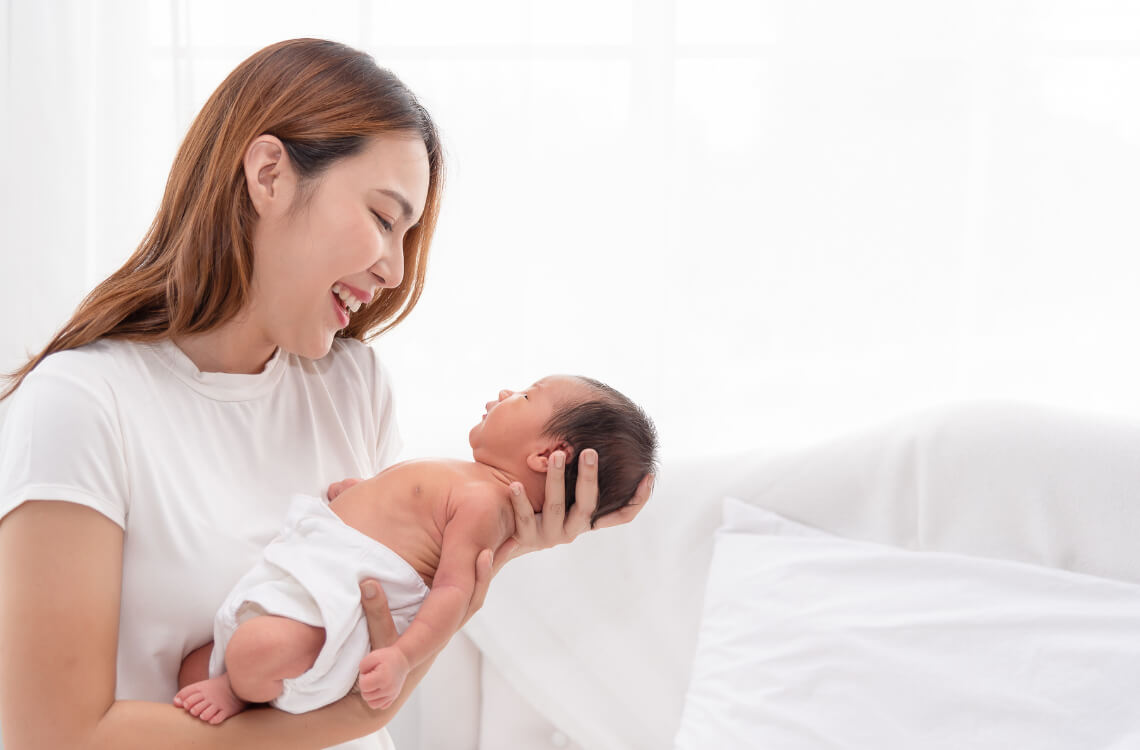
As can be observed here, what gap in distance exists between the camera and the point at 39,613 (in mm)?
980

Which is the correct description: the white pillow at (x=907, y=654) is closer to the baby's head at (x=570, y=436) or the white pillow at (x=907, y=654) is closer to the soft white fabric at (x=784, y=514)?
the soft white fabric at (x=784, y=514)

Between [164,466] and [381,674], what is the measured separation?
1.28 ft

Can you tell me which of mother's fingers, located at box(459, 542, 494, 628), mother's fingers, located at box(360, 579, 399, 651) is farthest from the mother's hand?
mother's fingers, located at box(360, 579, 399, 651)

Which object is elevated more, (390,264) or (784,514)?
(390,264)

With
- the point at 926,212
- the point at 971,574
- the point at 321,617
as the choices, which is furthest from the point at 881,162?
the point at 321,617

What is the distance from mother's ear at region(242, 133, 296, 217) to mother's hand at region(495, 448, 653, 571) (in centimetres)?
51

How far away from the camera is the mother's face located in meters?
1.16

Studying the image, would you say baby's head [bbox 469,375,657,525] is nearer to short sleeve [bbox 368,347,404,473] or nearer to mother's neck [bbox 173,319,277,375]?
short sleeve [bbox 368,347,404,473]

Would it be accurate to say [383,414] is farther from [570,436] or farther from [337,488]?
[570,436]

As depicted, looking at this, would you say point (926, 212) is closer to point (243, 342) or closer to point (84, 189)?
point (243, 342)

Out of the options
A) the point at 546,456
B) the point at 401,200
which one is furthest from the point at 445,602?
the point at 401,200

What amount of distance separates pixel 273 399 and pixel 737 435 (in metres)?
1.02

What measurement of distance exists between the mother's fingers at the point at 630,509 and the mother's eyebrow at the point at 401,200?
547mm

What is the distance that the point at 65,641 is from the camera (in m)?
0.99
